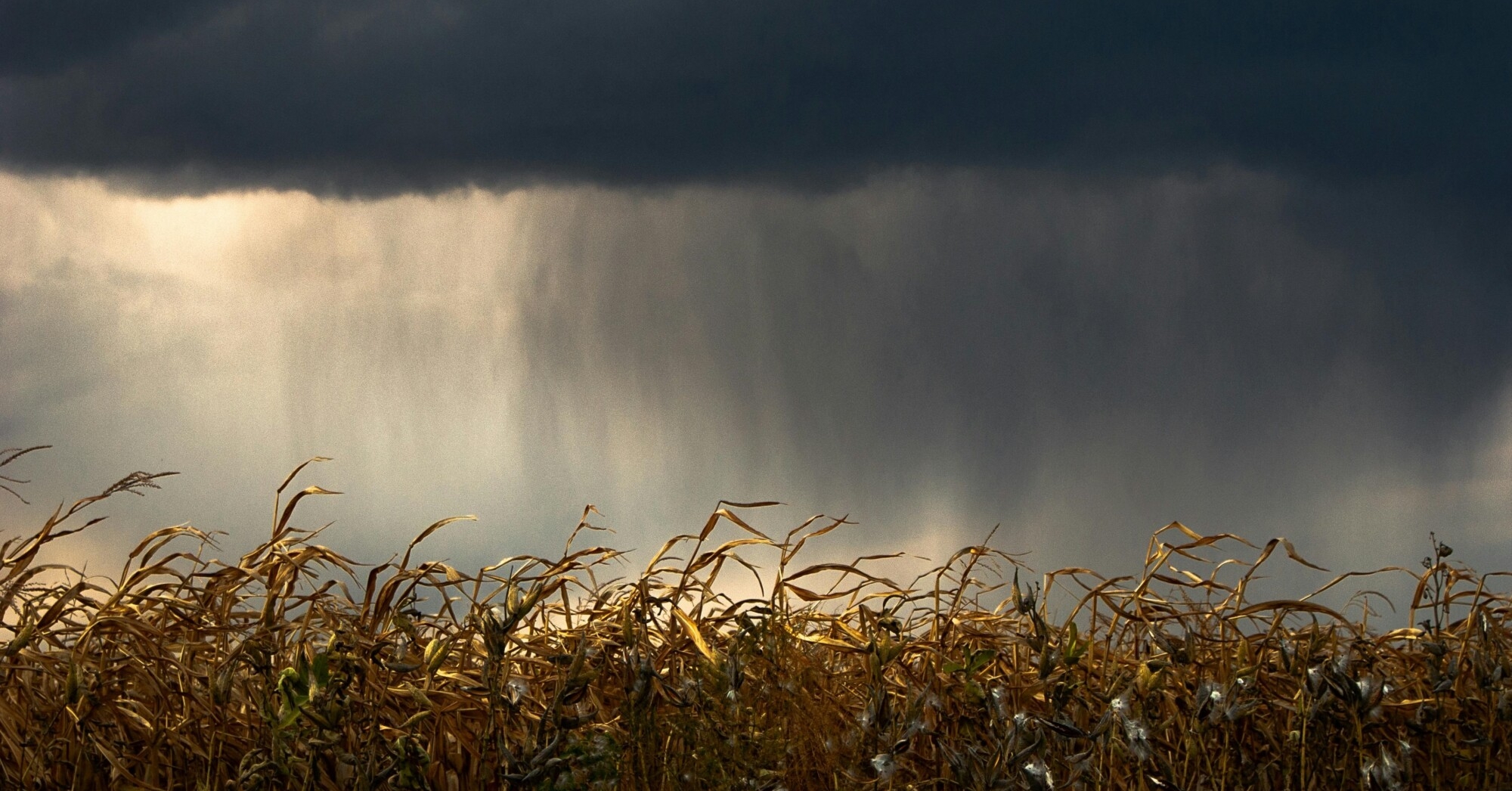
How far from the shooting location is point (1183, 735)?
353 centimetres

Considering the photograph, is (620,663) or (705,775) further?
→ (620,663)

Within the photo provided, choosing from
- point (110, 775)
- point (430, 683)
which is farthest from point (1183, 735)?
point (110, 775)

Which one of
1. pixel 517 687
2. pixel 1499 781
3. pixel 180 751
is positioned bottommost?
pixel 1499 781

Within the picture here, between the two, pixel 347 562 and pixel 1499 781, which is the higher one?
pixel 347 562

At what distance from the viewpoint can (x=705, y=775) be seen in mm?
3225

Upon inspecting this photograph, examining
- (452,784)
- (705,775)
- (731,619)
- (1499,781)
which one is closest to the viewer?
(705,775)

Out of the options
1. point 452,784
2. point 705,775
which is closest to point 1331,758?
point 705,775

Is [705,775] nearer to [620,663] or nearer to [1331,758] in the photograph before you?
[620,663]

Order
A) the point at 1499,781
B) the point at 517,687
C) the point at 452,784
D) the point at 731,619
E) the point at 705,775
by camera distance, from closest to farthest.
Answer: the point at 517,687
the point at 705,775
the point at 452,784
the point at 1499,781
the point at 731,619

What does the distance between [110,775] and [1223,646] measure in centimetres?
315

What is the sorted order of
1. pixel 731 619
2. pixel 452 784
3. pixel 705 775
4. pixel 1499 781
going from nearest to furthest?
pixel 705 775 < pixel 452 784 < pixel 1499 781 < pixel 731 619

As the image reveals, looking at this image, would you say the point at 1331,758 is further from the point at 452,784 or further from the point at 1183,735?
the point at 452,784

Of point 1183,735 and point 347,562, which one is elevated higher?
point 347,562

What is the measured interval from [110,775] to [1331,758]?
10.9 feet
